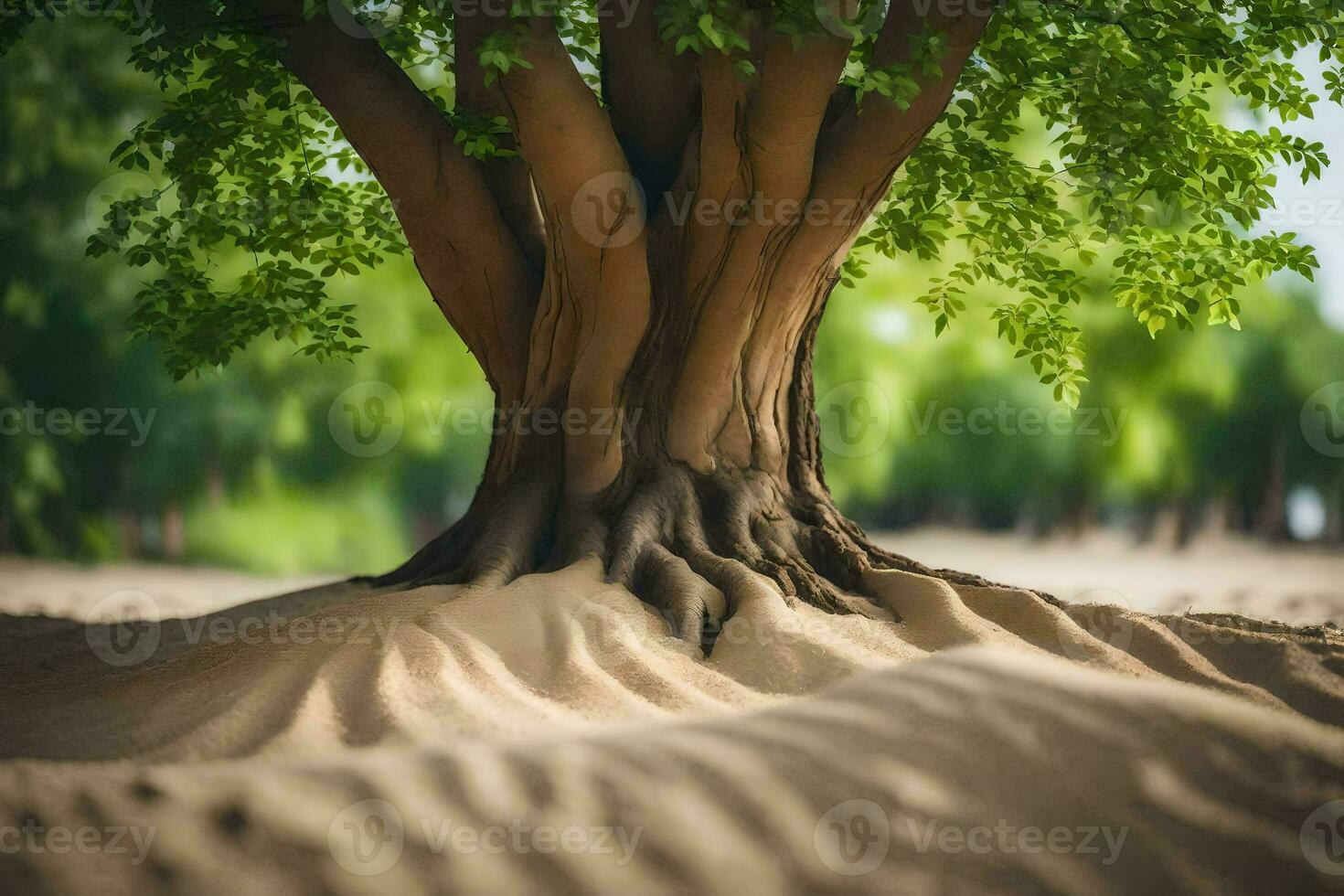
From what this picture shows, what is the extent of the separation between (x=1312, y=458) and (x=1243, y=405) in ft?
3.49

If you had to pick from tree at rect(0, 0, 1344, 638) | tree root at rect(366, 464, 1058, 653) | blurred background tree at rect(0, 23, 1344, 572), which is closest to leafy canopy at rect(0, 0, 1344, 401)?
tree at rect(0, 0, 1344, 638)

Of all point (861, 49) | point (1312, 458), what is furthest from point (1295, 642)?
point (1312, 458)

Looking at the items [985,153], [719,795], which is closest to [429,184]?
[985,153]

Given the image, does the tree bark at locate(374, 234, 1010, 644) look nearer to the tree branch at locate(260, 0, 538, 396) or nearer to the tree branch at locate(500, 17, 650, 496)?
the tree branch at locate(500, 17, 650, 496)

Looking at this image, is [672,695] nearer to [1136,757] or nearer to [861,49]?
[1136,757]

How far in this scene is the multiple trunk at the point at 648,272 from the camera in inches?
137

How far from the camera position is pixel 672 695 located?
269 centimetres

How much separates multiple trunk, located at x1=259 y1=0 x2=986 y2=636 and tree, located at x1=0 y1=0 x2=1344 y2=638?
0.01 m

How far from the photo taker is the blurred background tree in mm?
10070

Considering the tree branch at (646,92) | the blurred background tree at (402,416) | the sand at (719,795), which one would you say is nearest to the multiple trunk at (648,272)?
the tree branch at (646,92)

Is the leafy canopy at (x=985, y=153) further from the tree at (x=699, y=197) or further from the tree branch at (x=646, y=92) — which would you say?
the tree branch at (x=646, y=92)

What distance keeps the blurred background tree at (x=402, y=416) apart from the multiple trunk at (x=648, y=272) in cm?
526

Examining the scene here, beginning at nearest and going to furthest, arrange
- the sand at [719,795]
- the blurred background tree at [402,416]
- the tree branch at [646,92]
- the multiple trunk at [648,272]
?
the sand at [719,795]
the multiple trunk at [648,272]
the tree branch at [646,92]
the blurred background tree at [402,416]

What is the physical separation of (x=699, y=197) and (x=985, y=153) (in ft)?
3.89
